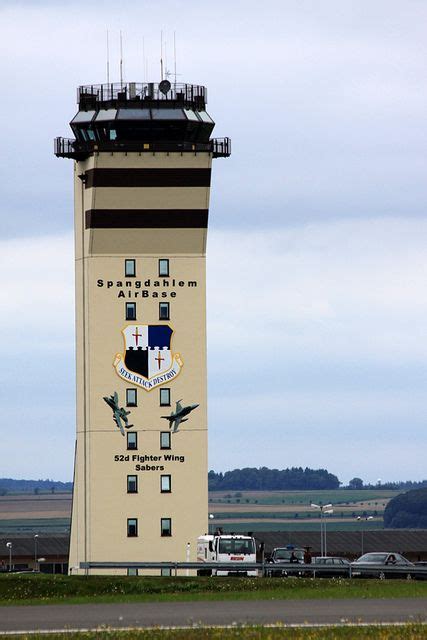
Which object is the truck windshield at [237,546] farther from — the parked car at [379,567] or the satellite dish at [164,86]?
the satellite dish at [164,86]

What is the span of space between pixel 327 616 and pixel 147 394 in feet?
192

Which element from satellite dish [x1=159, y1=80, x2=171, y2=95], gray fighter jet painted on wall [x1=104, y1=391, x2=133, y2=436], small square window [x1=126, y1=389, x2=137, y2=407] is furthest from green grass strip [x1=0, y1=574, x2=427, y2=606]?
satellite dish [x1=159, y1=80, x2=171, y2=95]

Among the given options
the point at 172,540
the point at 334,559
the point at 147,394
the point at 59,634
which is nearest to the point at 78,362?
the point at 147,394

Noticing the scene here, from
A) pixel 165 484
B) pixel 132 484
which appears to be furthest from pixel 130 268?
pixel 165 484

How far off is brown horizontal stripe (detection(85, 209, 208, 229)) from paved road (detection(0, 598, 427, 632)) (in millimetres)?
51376

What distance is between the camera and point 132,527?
347 ft

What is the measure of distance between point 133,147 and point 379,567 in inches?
1630

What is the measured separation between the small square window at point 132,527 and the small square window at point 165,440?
4.73 m

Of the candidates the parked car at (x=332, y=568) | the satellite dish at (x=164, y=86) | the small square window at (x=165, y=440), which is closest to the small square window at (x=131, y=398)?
the small square window at (x=165, y=440)

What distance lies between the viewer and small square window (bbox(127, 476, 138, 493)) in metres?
106

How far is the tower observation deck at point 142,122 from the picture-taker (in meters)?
107

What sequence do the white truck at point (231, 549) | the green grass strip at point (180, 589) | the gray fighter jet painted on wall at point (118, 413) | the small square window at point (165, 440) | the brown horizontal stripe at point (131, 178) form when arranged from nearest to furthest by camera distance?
1. the green grass strip at point (180, 589)
2. the white truck at point (231, 549)
3. the brown horizontal stripe at point (131, 178)
4. the gray fighter jet painted on wall at point (118, 413)
5. the small square window at point (165, 440)

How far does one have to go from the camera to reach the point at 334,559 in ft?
322

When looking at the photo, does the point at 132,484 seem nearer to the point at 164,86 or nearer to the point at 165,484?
the point at 165,484
